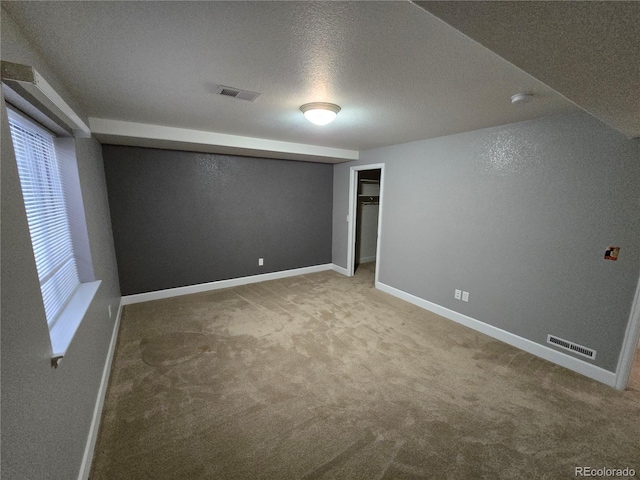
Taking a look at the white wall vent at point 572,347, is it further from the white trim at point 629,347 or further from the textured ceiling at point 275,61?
the textured ceiling at point 275,61

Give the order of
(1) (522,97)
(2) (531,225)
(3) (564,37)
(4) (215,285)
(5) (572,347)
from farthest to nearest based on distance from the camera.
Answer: (4) (215,285)
(2) (531,225)
(5) (572,347)
(1) (522,97)
(3) (564,37)

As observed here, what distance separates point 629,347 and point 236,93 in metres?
3.59

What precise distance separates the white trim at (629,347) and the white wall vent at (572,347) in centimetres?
17

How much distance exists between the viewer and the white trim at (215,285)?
3646 mm

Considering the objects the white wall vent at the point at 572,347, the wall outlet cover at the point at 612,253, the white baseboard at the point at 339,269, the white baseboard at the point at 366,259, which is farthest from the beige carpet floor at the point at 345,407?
the white baseboard at the point at 366,259

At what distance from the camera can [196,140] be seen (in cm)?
311

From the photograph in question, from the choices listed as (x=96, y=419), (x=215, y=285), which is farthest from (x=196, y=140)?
(x=96, y=419)

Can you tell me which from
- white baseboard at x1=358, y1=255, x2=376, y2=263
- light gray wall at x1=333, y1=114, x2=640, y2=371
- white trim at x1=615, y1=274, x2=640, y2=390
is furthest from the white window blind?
white baseboard at x1=358, y1=255, x2=376, y2=263

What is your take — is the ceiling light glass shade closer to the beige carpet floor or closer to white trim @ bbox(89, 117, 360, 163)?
white trim @ bbox(89, 117, 360, 163)

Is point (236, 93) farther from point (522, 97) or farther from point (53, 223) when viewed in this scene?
point (522, 97)

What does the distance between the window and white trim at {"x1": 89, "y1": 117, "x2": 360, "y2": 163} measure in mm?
921

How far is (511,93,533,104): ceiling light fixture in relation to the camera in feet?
5.88

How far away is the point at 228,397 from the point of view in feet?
6.50

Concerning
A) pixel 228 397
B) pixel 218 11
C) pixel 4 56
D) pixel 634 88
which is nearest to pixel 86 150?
pixel 4 56
